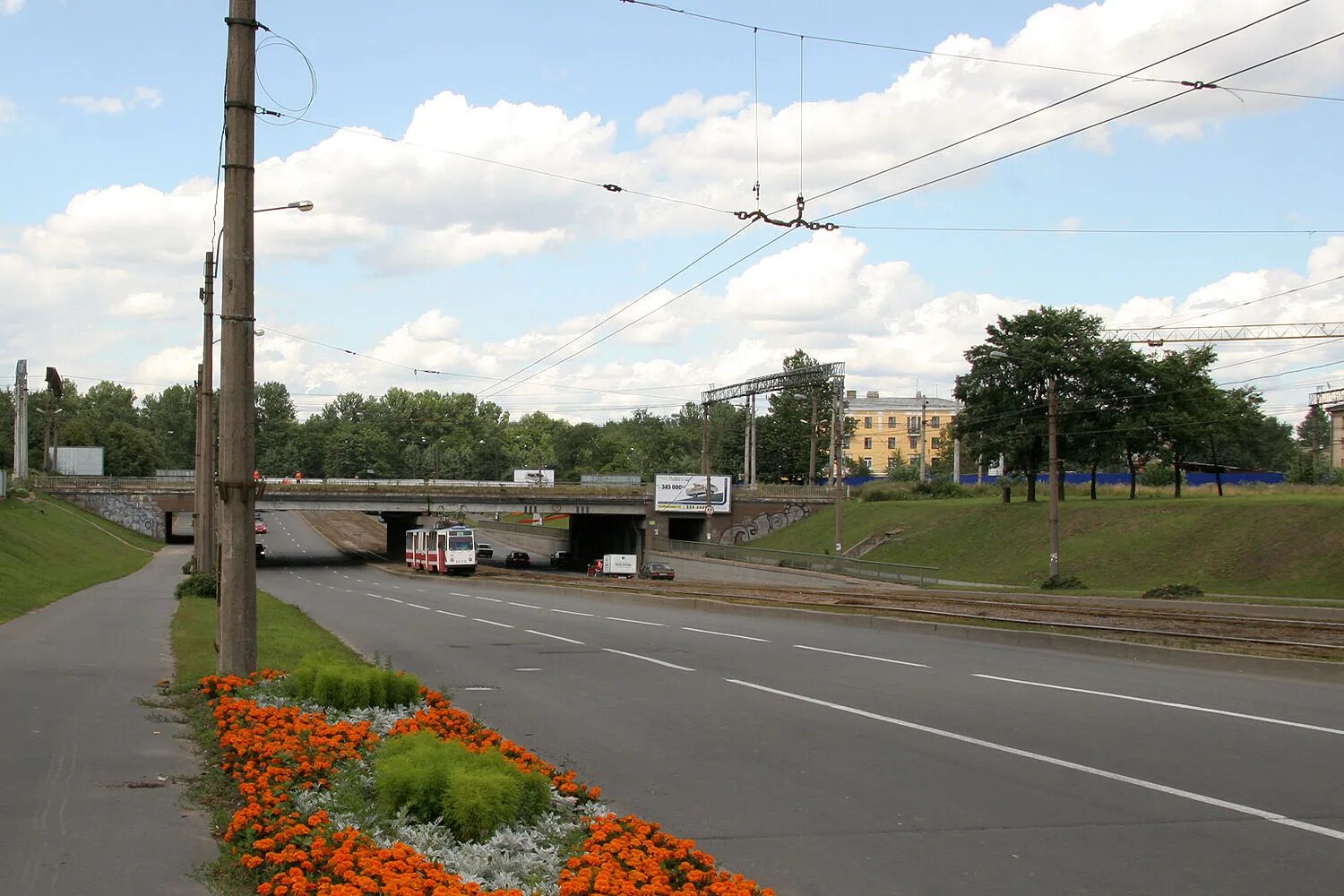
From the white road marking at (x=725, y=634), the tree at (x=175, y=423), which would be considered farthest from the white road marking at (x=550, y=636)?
the tree at (x=175, y=423)

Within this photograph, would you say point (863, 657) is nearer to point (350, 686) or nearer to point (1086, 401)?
point (350, 686)

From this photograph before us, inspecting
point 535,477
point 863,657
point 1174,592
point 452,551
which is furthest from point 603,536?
point 863,657

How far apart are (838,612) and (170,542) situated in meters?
69.4

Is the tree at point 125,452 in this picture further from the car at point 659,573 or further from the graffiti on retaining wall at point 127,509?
the car at point 659,573

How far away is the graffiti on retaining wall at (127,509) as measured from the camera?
7500 cm

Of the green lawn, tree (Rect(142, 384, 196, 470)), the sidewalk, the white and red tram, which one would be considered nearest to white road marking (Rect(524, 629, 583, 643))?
the green lawn

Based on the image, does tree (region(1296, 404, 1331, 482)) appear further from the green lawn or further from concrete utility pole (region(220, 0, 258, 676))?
concrete utility pole (region(220, 0, 258, 676))

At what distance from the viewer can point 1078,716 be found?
40.4 ft

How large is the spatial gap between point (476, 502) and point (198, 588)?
46.5m

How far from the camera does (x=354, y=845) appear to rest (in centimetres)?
599

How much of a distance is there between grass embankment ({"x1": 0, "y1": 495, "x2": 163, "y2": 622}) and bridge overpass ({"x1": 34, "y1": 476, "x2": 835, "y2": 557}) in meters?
2.11

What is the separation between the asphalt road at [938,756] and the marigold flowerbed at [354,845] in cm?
85

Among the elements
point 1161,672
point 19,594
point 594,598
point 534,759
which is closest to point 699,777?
point 534,759

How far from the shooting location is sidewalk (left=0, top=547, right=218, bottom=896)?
19.8ft
